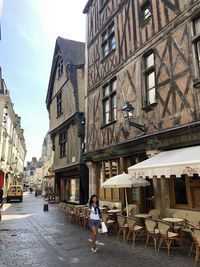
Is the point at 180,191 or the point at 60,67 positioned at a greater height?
the point at 60,67

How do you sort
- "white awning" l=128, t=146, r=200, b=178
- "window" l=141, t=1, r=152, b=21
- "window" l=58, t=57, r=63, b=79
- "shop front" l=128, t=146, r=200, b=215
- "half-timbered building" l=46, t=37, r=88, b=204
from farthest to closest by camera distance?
"window" l=58, t=57, r=63, b=79
"half-timbered building" l=46, t=37, r=88, b=204
"window" l=141, t=1, r=152, b=21
"shop front" l=128, t=146, r=200, b=215
"white awning" l=128, t=146, r=200, b=178

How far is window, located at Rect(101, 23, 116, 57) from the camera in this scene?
1133 cm

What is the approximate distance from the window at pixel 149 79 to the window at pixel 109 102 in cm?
219

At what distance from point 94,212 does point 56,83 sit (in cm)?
1503

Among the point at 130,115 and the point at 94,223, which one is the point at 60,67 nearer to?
the point at 130,115

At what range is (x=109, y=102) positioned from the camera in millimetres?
11023

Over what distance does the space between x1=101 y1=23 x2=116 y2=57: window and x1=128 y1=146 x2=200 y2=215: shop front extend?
20.4 ft

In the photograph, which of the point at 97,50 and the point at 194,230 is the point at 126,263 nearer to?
the point at 194,230

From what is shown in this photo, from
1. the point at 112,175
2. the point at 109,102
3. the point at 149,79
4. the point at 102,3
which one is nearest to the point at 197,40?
the point at 149,79

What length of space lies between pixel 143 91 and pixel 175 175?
3154 mm

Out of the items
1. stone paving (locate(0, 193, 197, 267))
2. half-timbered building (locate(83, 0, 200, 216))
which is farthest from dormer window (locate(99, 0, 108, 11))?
stone paving (locate(0, 193, 197, 267))

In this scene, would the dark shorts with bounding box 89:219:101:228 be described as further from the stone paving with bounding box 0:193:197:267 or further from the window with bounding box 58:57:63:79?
the window with bounding box 58:57:63:79

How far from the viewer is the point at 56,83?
64.6 ft

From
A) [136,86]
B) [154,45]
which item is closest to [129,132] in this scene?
[136,86]
